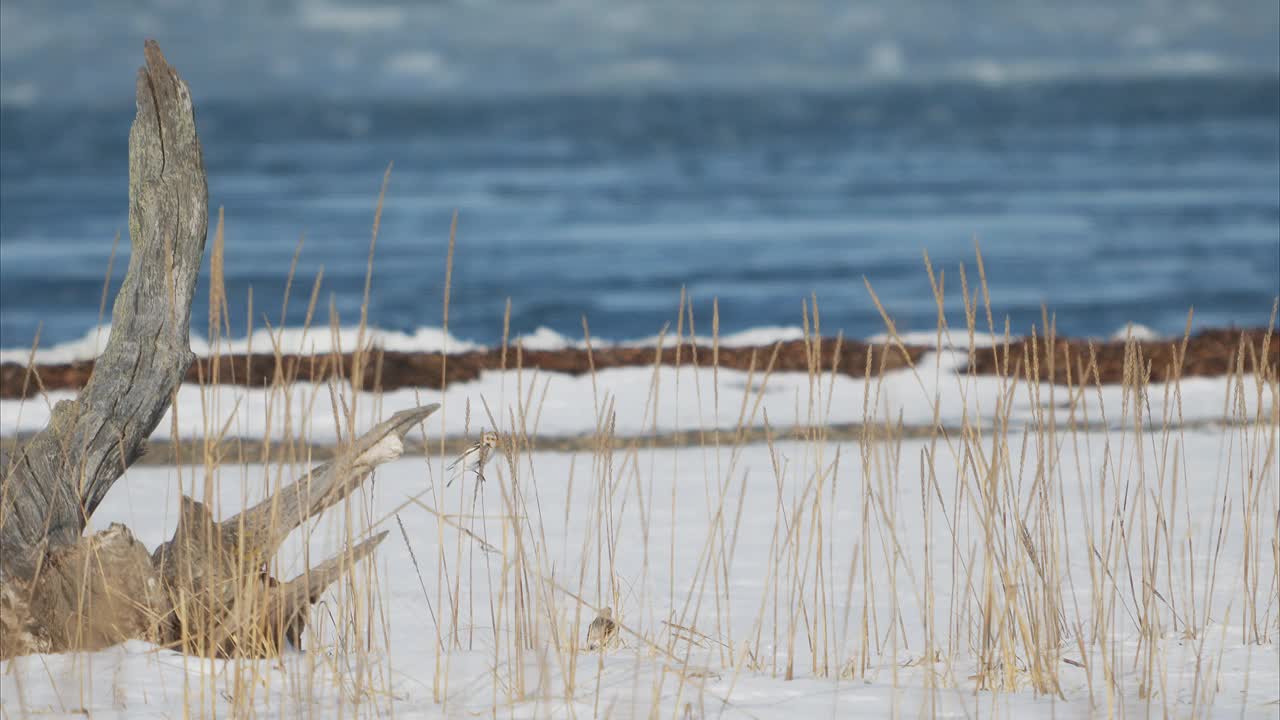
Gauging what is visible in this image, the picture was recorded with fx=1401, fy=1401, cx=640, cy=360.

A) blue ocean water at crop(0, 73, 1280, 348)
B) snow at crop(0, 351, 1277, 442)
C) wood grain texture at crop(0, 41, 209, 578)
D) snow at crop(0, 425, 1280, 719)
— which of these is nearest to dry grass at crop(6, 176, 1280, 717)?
snow at crop(0, 425, 1280, 719)

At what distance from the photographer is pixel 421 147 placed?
45250 millimetres

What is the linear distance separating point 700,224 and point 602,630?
20.2 metres

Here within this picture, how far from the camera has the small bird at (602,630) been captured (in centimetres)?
263

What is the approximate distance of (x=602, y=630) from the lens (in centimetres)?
267

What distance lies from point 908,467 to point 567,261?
→ 39.9ft

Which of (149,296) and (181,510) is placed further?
(149,296)

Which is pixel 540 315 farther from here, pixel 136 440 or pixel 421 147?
pixel 421 147

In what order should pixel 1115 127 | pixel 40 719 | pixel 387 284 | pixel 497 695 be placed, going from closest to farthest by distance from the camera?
1. pixel 40 719
2. pixel 497 695
3. pixel 387 284
4. pixel 1115 127

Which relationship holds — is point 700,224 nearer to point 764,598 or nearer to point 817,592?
point 817,592

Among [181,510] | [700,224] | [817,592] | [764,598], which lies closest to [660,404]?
[817,592]

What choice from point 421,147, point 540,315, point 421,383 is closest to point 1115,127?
point 421,147

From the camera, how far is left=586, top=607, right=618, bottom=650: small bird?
2.63 meters

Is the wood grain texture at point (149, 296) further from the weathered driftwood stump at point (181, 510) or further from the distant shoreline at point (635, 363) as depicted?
the distant shoreline at point (635, 363)

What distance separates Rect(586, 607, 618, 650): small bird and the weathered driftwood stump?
1.51 ft
